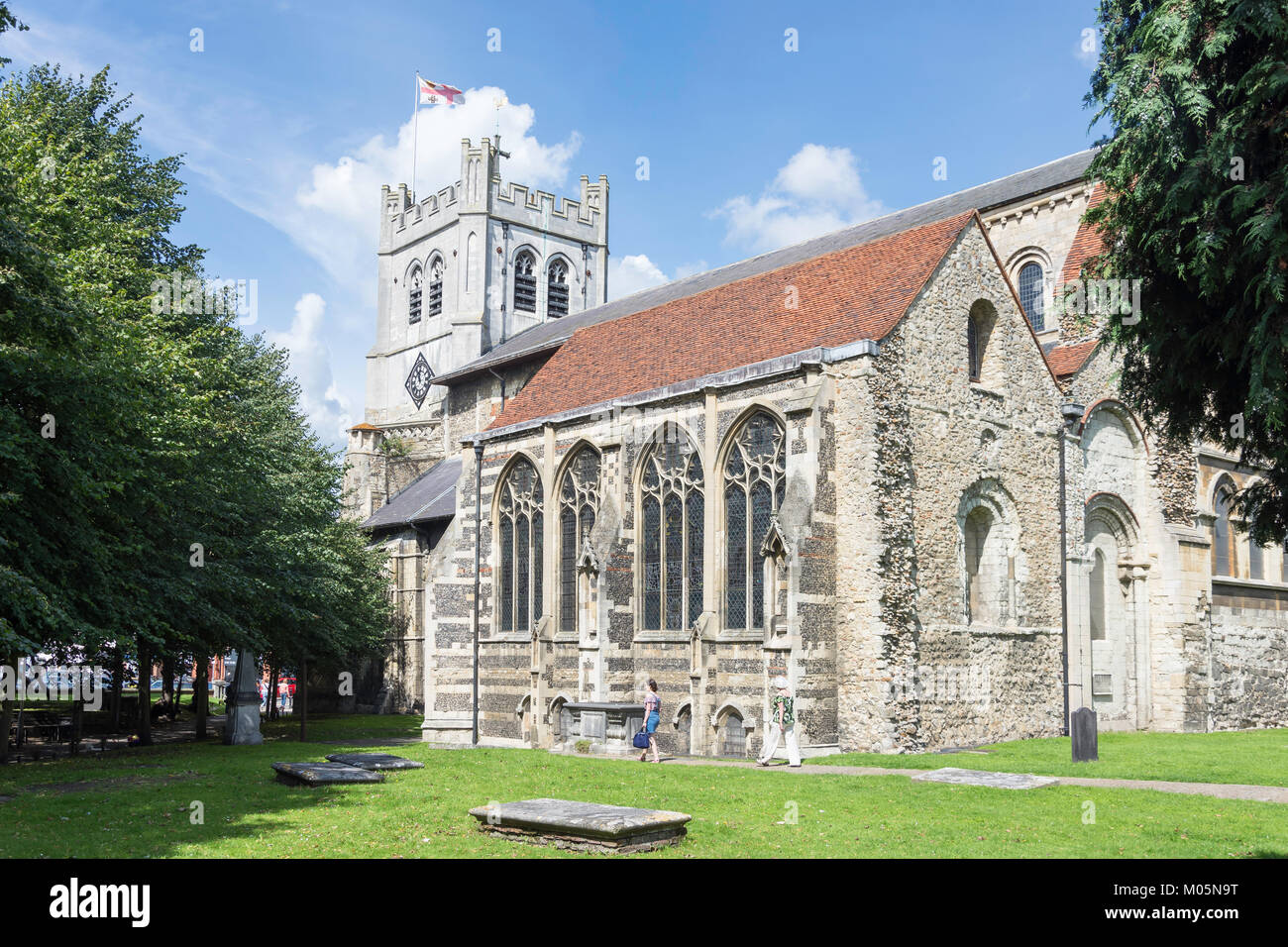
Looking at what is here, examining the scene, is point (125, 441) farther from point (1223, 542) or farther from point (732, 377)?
point (1223, 542)

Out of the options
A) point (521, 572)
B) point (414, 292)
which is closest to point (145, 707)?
point (521, 572)

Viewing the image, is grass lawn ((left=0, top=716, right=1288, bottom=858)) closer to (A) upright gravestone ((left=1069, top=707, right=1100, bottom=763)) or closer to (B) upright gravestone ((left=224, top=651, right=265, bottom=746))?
(A) upright gravestone ((left=1069, top=707, right=1100, bottom=763))

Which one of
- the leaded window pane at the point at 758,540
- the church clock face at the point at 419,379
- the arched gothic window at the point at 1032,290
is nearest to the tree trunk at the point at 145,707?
the leaded window pane at the point at 758,540

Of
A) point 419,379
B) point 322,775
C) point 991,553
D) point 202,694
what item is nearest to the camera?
point 322,775

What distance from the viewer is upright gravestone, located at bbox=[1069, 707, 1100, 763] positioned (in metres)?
17.4

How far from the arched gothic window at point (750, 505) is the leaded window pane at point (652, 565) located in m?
1.99

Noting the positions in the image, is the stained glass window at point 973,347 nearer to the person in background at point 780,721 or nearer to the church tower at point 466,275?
the person in background at point 780,721

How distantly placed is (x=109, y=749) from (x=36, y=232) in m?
13.8

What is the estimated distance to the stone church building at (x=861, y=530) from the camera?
67.3 ft

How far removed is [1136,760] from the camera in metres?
18.3

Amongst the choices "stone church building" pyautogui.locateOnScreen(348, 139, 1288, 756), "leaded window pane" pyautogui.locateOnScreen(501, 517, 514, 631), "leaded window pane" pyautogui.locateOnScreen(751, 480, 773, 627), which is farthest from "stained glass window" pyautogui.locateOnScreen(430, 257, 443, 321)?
"leaded window pane" pyautogui.locateOnScreen(751, 480, 773, 627)

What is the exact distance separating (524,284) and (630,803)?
1936 inches

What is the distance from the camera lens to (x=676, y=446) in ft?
78.1
